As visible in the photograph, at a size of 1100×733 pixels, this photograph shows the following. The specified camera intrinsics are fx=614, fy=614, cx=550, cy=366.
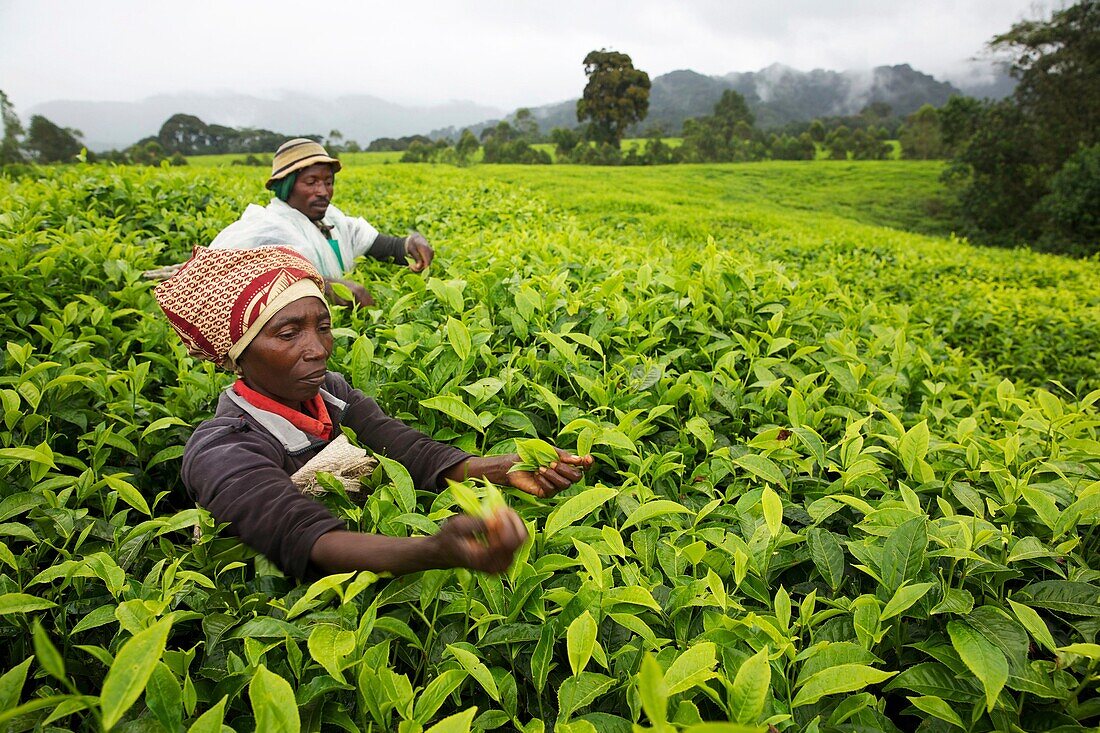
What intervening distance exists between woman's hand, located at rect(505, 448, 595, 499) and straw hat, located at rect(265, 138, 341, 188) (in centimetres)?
267

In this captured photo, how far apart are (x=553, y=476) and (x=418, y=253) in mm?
2474

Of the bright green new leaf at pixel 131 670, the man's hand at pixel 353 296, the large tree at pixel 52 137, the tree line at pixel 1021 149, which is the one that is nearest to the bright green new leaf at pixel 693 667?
the bright green new leaf at pixel 131 670

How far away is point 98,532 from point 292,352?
0.64 meters

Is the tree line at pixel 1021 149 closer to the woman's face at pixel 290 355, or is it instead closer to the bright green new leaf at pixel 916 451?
the woman's face at pixel 290 355

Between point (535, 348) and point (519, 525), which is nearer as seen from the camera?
point (519, 525)

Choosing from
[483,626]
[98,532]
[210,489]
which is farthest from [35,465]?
[483,626]

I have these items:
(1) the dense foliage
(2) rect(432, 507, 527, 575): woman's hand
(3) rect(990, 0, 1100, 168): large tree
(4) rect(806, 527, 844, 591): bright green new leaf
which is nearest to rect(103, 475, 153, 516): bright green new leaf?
(2) rect(432, 507, 527, 575): woman's hand

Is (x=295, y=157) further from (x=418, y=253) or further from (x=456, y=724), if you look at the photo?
(x=456, y=724)

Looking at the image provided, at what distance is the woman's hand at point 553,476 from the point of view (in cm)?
159

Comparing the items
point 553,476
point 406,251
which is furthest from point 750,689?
point 406,251

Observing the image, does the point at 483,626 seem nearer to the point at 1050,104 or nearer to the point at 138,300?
the point at 138,300

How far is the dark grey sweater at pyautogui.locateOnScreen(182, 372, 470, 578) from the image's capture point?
4.68 feet

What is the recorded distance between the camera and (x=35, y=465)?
1612 mm

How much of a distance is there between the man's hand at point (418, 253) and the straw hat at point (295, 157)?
624mm
